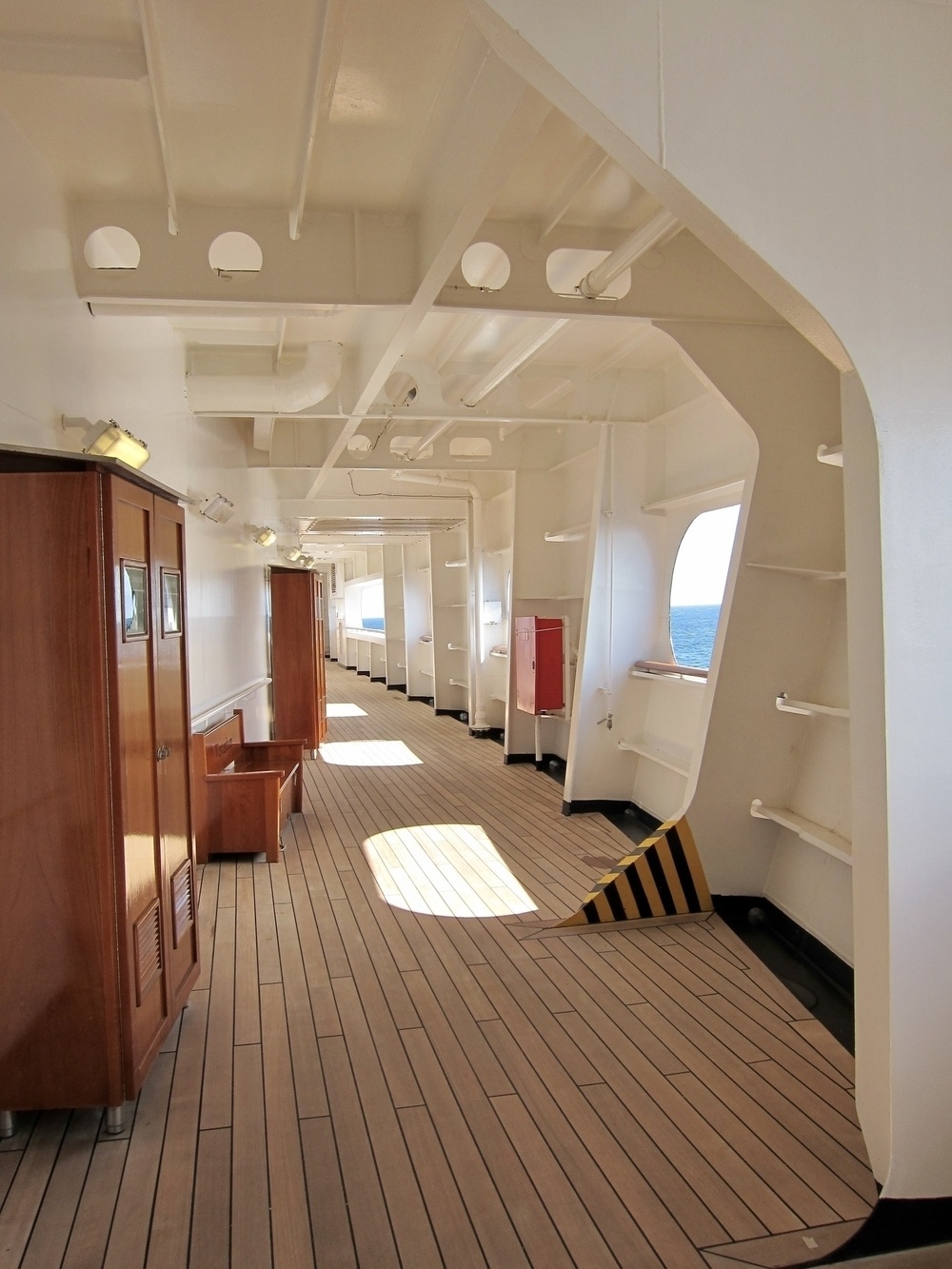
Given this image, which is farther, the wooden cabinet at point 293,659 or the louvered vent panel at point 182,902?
the wooden cabinet at point 293,659

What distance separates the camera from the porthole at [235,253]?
12.8ft

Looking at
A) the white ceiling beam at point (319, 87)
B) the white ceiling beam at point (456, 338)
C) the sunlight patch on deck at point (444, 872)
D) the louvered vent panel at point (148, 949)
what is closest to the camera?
the white ceiling beam at point (319, 87)

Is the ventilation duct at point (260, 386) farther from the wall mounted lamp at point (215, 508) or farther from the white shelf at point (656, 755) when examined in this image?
the white shelf at point (656, 755)

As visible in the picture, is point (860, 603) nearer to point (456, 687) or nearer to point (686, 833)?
point (686, 833)

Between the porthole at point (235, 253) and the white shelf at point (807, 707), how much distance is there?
9.29ft

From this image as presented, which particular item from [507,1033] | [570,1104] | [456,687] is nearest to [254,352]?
[507,1033]

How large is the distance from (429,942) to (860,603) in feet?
9.25

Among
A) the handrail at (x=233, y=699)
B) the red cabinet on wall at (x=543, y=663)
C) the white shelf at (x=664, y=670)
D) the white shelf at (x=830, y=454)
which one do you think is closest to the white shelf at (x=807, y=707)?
the white shelf at (x=830, y=454)

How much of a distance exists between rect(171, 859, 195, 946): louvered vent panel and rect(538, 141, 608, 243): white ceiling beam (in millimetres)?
2938

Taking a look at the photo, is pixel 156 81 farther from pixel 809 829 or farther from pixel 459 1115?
pixel 809 829

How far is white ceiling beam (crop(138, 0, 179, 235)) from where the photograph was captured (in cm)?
250

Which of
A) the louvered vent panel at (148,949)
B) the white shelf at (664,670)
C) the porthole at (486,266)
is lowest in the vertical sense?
the louvered vent panel at (148,949)

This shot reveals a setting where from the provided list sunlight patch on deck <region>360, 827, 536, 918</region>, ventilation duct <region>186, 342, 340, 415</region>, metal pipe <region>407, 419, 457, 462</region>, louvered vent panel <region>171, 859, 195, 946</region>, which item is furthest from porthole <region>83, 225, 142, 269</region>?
sunlight patch on deck <region>360, 827, 536, 918</region>

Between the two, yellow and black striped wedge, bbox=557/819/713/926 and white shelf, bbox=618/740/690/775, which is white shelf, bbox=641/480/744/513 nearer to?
white shelf, bbox=618/740/690/775
